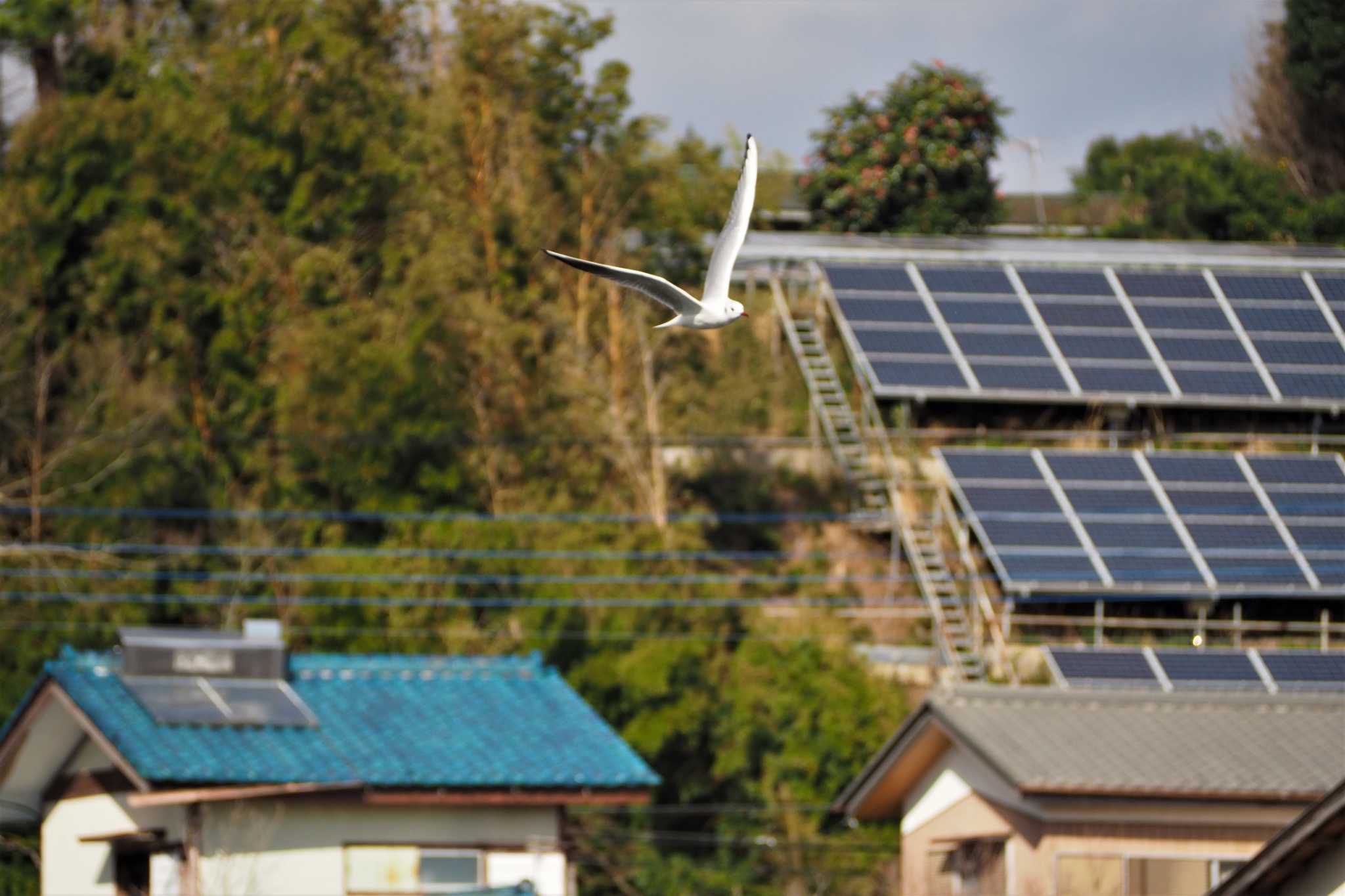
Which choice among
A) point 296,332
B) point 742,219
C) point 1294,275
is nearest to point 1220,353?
point 1294,275

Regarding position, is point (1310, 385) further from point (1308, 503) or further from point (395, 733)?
point (395, 733)

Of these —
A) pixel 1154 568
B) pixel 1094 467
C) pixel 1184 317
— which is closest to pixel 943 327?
pixel 1094 467

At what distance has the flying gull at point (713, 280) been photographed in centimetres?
929

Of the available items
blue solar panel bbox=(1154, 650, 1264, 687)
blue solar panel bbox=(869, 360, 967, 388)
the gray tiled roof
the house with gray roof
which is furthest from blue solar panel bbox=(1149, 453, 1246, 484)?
the gray tiled roof

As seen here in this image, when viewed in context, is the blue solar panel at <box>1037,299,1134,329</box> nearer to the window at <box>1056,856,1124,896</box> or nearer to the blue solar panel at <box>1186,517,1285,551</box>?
the blue solar panel at <box>1186,517,1285,551</box>

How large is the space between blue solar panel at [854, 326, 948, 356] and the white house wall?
10.5m

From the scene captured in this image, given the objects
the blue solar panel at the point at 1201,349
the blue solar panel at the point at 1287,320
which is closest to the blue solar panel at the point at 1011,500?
the blue solar panel at the point at 1201,349

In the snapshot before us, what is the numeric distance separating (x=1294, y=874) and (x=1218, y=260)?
20077 mm

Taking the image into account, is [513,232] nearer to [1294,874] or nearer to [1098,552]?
[1098,552]

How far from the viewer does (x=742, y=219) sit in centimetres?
998

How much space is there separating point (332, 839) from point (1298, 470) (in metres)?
14.0

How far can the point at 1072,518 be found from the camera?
27359mm

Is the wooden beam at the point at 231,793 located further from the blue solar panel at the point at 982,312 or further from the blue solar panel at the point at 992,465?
the blue solar panel at the point at 982,312

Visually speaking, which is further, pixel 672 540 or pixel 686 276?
pixel 686 276
